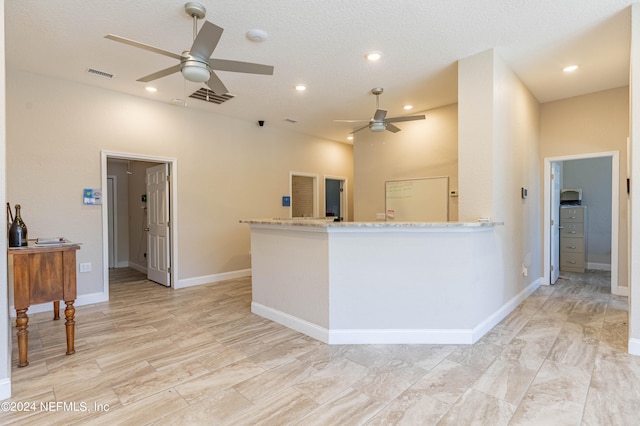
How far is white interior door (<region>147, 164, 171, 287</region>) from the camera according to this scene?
505 cm

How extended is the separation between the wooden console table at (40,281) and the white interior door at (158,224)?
7.76 feet

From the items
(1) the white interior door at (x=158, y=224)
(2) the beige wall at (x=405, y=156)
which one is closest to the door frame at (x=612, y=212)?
(2) the beige wall at (x=405, y=156)

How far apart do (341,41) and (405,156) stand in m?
2.85

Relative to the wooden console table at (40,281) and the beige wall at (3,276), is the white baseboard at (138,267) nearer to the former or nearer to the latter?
the wooden console table at (40,281)

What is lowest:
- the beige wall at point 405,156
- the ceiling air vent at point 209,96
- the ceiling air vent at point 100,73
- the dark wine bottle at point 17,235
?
the dark wine bottle at point 17,235

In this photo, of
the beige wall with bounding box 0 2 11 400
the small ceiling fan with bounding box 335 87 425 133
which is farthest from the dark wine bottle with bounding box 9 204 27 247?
the small ceiling fan with bounding box 335 87 425 133

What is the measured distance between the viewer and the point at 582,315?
11.7 feet

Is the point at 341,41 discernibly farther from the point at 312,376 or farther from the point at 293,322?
the point at 312,376

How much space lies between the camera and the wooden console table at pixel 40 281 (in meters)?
2.41

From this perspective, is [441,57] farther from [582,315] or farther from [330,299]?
[582,315]

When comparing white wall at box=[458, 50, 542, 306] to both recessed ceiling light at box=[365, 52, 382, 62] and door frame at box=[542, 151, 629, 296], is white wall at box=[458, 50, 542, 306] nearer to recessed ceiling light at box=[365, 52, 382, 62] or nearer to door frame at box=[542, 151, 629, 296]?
recessed ceiling light at box=[365, 52, 382, 62]

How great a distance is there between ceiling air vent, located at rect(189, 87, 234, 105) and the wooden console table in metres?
2.62

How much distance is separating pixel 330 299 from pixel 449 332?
3.57ft

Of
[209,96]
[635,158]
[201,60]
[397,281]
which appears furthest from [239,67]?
[635,158]
